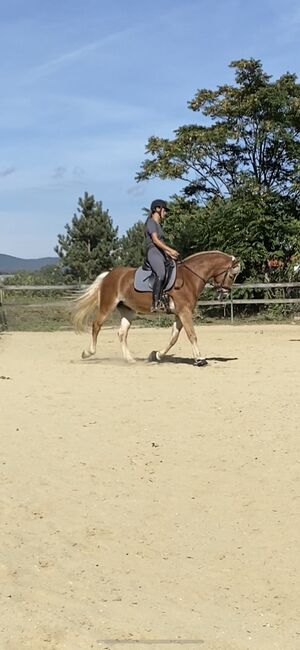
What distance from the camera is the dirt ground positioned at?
345 cm

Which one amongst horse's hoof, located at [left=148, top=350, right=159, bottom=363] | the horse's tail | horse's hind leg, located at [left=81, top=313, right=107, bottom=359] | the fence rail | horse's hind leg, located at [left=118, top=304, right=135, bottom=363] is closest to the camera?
horse's hoof, located at [left=148, top=350, right=159, bottom=363]

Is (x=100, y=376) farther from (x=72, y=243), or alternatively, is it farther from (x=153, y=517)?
(x=72, y=243)

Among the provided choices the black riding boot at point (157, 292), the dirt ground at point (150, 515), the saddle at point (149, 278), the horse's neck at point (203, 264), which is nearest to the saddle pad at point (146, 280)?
the saddle at point (149, 278)

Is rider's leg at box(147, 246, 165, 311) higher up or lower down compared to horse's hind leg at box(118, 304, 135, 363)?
higher up

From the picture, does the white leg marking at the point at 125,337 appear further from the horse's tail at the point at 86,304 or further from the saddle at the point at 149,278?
the saddle at the point at 149,278

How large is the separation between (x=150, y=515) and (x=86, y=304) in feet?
27.1

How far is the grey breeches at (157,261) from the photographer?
11617 millimetres

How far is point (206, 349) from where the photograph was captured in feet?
47.6

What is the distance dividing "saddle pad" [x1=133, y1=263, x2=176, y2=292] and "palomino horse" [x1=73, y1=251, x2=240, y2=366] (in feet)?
0.30

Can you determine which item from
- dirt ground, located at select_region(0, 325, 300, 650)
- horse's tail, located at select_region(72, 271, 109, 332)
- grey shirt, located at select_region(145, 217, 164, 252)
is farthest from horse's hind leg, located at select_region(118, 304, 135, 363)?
dirt ground, located at select_region(0, 325, 300, 650)

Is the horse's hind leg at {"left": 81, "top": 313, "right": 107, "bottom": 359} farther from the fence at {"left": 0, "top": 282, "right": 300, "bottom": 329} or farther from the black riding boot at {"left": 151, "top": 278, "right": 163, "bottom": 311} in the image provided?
the fence at {"left": 0, "top": 282, "right": 300, "bottom": 329}

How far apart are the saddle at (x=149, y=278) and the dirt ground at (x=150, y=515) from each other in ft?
7.94

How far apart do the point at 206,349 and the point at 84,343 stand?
3170 millimetres

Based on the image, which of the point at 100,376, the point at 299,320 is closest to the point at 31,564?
the point at 100,376
